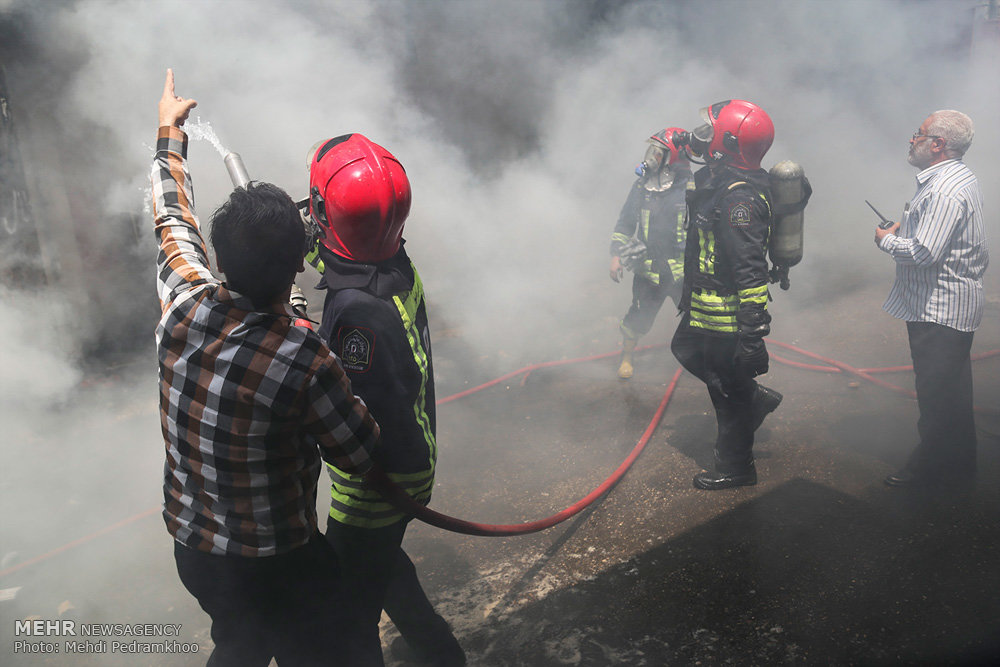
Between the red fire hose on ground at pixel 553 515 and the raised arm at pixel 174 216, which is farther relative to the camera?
the red fire hose on ground at pixel 553 515

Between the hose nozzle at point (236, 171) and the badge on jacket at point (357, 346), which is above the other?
the hose nozzle at point (236, 171)

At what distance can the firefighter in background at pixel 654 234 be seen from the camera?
4.85 m

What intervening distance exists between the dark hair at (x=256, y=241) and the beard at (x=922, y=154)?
126 inches

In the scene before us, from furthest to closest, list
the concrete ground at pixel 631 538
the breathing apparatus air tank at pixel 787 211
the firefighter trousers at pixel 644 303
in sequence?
the firefighter trousers at pixel 644 303, the breathing apparatus air tank at pixel 787 211, the concrete ground at pixel 631 538

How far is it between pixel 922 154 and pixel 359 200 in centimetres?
295

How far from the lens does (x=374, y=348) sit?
1.78 m

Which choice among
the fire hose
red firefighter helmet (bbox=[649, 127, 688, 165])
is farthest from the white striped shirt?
red firefighter helmet (bbox=[649, 127, 688, 165])

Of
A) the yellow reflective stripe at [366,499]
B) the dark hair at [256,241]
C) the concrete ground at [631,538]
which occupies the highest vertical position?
the dark hair at [256,241]

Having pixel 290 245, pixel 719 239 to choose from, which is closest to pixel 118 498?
pixel 290 245

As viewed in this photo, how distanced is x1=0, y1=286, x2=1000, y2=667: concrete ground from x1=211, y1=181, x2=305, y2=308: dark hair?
170 centimetres

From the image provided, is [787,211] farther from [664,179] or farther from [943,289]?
[664,179]

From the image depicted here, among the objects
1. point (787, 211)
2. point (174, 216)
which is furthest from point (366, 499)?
point (787, 211)

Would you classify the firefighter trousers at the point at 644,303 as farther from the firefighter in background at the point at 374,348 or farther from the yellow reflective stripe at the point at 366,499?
the yellow reflective stripe at the point at 366,499

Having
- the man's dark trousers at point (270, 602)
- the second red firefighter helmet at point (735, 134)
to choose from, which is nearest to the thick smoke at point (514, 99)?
the second red firefighter helmet at point (735, 134)
